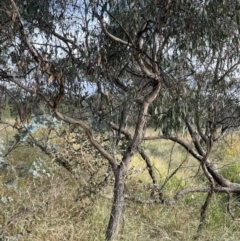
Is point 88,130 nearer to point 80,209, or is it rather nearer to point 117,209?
point 117,209

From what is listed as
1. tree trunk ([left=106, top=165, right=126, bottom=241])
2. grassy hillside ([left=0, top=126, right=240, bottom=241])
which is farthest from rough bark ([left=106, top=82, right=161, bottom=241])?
grassy hillside ([left=0, top=126, right=240, bottom=241])

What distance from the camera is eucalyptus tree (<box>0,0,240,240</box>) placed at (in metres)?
3.88

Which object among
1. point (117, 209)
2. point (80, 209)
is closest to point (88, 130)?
point (117, 209)

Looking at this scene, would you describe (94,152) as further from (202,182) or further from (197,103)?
(202,182)

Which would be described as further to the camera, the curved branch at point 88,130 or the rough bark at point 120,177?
the rough bark at point 120,177

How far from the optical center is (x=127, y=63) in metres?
4.73

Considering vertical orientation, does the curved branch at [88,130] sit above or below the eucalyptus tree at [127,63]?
below

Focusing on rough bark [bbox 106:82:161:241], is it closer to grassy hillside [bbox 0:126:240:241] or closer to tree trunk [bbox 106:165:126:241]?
tree trunk [bbox 106:165:126:241]

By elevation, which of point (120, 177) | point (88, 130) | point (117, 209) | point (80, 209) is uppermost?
point (88, 130)

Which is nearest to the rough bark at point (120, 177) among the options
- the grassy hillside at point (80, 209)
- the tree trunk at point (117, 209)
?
the tree trunk at point (117, 209)

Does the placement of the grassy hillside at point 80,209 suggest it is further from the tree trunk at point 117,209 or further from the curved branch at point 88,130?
the curved branch at point 88,130

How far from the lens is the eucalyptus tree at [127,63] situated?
388 centimetres

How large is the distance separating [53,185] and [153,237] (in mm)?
1212

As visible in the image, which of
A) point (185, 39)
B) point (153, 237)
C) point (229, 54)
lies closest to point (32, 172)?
point (153, 237)
